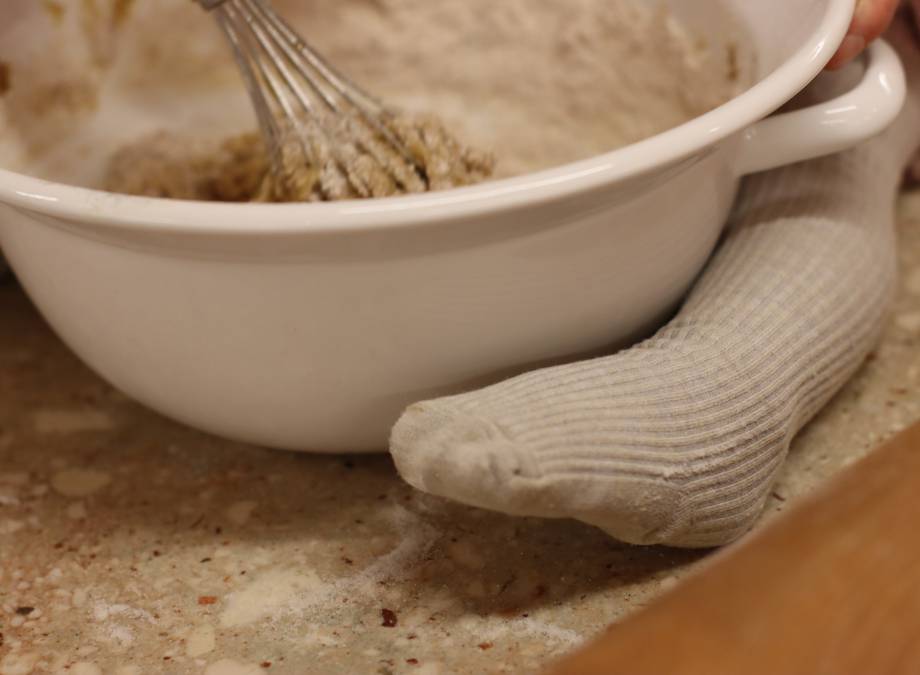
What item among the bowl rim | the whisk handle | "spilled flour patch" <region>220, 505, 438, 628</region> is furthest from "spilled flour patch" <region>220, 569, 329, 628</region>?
the whisk handle

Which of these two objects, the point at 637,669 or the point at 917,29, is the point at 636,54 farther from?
the point at 637,669

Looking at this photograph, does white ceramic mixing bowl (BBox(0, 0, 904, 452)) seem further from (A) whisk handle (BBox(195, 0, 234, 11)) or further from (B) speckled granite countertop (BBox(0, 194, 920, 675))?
(A) whisk handle (BBox(195, 0, 234, 11))

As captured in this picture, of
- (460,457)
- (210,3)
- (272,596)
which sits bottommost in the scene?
(272,596)

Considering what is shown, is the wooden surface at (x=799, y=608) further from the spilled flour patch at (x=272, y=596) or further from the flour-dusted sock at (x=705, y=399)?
the spilled flour patch at (x=272, y=596)

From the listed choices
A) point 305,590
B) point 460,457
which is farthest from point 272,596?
point 460,457

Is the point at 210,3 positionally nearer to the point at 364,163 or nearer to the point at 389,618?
the point at 364,163
